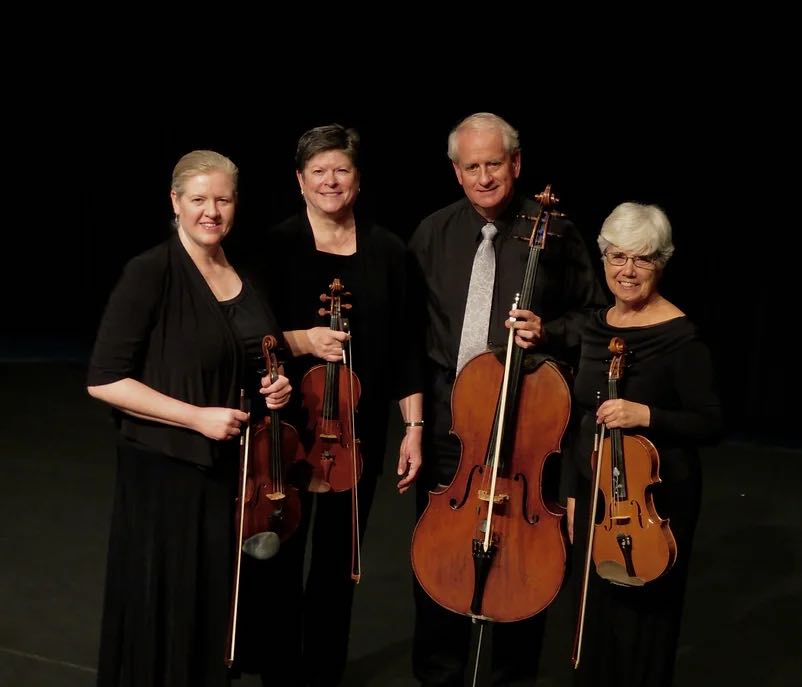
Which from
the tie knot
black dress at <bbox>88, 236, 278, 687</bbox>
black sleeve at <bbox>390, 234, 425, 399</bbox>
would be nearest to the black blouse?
the tie knot

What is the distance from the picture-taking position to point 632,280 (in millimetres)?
2420

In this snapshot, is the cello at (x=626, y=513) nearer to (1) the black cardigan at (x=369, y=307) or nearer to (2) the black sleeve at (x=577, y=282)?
(2) the black sleeve at (x=577, y=282)

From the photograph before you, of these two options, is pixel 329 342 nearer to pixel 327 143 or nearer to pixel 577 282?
pixel 327 143

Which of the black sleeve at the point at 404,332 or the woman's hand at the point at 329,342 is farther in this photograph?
the black sleeve at the point at 404,332

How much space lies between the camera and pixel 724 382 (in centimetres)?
631

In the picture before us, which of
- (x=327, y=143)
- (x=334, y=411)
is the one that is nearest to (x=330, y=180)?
(x=327, y=143)

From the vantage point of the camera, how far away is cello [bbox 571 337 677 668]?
230 centimetres

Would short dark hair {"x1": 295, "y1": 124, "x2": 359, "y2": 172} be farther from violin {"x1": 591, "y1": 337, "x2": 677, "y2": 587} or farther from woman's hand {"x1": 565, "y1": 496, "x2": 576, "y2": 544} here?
woman's hand {"x1": 565, "y1": 496, "x2": 576, "y2": 544}

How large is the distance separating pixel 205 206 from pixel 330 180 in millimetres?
424

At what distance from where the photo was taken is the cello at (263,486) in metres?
2.41

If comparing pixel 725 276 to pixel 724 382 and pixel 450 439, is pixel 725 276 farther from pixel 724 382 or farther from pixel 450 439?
pixel 450 439

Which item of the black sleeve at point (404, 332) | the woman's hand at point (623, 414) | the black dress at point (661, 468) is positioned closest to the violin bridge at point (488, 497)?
the black dress at point (661, 468)

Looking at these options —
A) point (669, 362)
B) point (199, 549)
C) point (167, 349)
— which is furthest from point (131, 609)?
point (669, 362)

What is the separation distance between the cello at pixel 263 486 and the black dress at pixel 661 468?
693 mm
